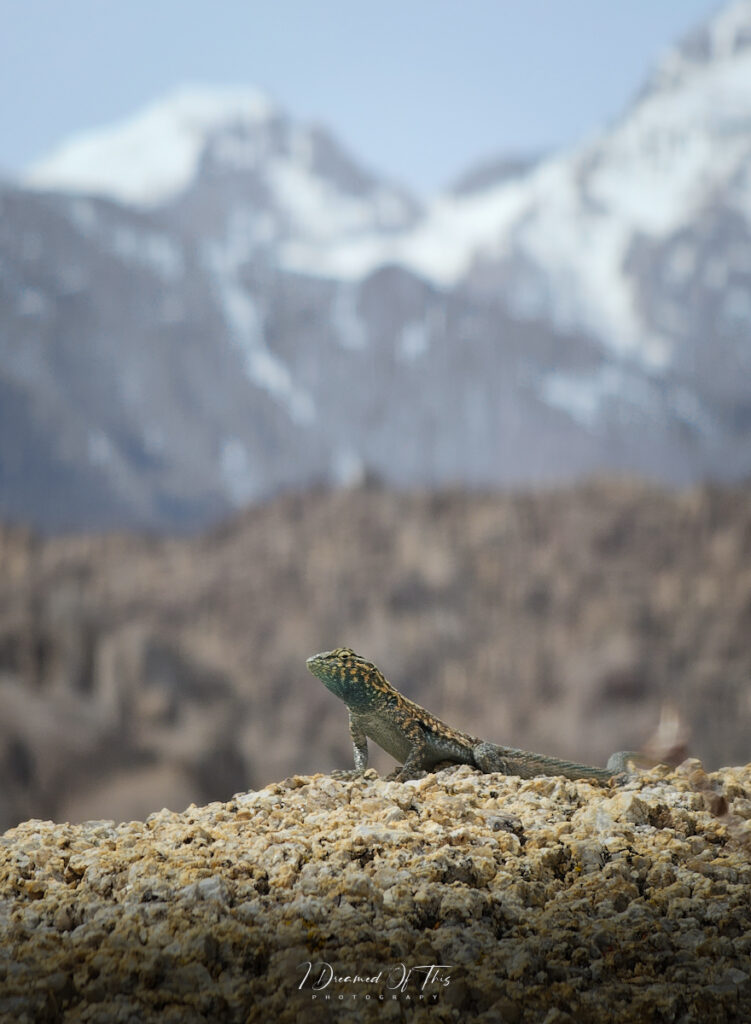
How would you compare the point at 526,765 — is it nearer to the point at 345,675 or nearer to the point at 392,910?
the point at 345,675

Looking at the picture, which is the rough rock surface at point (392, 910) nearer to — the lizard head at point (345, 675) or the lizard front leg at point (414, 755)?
the lizard front leg at point (414, 755)

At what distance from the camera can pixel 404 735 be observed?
13.5 feet

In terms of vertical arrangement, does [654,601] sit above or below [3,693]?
above

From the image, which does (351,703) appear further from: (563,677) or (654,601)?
(654,601)

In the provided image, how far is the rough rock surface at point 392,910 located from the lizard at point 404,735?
35 cm

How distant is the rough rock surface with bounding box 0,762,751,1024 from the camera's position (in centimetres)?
241

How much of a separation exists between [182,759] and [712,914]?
50.9 ft

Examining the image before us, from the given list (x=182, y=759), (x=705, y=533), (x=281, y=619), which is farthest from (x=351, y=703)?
(x=705, y=533)

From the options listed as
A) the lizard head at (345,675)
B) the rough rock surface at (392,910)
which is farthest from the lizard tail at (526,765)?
the lizard head at (345,675)

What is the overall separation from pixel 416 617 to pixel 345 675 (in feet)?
86.8

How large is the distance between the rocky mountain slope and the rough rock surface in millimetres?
15558

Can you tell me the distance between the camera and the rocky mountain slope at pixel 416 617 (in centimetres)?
2152

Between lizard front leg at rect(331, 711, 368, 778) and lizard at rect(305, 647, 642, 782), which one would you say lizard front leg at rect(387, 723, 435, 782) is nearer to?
lizard at rect(305, 647, 642, 782)

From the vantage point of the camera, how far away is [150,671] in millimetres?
20484
